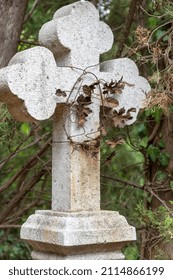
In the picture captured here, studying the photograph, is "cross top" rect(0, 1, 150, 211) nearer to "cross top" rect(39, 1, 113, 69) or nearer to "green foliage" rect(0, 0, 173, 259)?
"cross top" rect(39, 1, 113, 69)

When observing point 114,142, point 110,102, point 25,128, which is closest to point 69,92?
point 110,102

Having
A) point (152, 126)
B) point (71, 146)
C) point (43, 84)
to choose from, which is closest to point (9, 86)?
point (43, 84)

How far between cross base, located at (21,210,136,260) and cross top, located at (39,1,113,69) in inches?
26.9

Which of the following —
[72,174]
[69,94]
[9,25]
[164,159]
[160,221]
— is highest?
[9,25]

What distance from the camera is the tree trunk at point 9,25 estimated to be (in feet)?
12.1

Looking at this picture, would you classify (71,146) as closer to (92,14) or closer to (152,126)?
(92,14)

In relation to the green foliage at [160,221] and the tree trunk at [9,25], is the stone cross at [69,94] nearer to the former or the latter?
the green foliage at [160,221]

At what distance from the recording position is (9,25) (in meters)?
3.72

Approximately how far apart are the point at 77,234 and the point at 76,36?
872 millimetres

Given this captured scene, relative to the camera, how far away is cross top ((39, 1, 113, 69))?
8.82ft

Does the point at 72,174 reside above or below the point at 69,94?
below

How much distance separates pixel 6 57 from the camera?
3.72 meters

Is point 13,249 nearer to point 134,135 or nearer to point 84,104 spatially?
point 134,135

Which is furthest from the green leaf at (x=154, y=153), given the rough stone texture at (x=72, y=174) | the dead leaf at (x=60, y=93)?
the dead leaf at (x=60, y=93)
